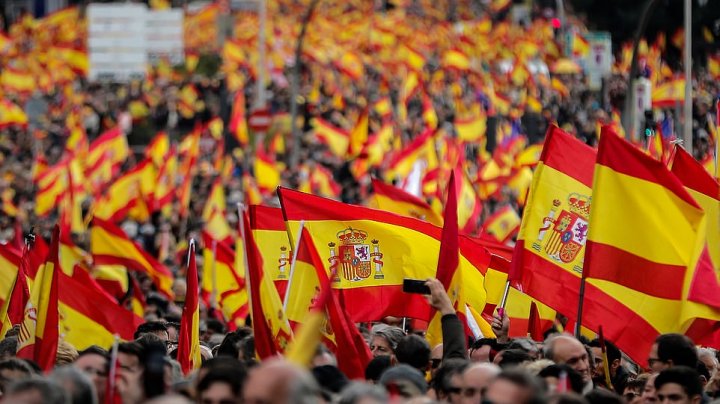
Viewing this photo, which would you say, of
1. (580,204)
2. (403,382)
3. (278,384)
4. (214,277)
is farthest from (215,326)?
(278,384)

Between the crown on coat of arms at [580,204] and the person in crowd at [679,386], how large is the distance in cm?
266

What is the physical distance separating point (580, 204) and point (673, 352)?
6.97ft

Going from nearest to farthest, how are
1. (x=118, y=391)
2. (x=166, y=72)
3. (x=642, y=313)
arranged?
(x=118, y=391), (x=642, y=313), (x=166, y=72)

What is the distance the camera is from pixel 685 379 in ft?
28.5

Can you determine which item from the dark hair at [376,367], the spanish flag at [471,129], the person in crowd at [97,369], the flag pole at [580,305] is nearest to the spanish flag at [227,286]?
the flag pole at [580,305]

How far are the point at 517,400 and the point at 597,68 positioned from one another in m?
23.0

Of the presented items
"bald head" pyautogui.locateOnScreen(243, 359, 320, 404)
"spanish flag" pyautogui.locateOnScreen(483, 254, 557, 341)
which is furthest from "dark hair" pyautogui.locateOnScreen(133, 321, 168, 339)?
"bald head" pyautogui.locateOnScreen(243, 359, 320, 404)

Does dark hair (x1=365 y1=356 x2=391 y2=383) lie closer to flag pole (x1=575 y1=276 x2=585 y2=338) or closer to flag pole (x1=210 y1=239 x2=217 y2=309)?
flag pole (x1=575 y1=276 x2=585 y2=338)

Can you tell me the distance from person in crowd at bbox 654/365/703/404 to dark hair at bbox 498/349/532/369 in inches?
30.3

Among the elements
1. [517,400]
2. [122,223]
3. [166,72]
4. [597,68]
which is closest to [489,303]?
[517,400]

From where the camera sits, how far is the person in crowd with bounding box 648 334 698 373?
9281 millimetres

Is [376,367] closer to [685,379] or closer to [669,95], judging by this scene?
[685,379]

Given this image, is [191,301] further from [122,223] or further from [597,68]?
[597,68]

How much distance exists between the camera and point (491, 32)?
2269 inches
